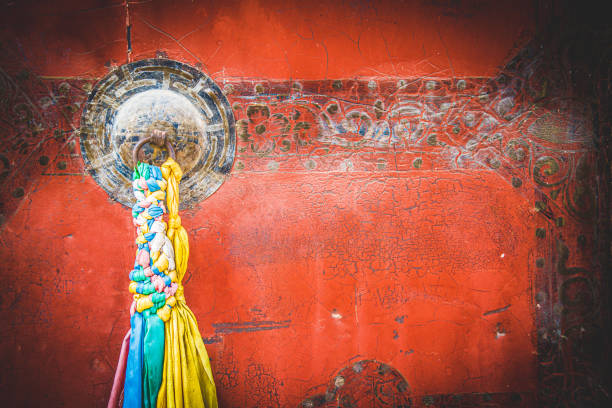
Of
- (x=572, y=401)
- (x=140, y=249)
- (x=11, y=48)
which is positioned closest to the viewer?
(x=140, y=249)

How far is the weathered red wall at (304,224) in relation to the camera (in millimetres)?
1719

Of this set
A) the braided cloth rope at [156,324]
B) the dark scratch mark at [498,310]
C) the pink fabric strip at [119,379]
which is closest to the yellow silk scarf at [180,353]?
the braided cloth rope at [156,324]

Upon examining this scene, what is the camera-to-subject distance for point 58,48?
1.72 m

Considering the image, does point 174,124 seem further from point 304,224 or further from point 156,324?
point 156,324

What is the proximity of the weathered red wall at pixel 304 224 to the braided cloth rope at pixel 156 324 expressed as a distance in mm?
329

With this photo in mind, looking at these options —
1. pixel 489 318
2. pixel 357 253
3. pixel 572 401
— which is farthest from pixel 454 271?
pixel 572 401

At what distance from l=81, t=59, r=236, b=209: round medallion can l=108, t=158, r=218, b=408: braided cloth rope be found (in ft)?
1.00

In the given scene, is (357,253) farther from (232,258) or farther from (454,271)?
(232,258)

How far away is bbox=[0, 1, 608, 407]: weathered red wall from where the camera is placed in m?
1.72

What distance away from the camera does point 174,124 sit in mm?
1634

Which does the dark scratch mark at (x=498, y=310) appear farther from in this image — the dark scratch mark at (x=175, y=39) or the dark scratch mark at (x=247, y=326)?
the dark scratch mark at (x=175, y=39)

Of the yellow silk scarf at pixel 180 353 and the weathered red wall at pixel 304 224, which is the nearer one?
the yellow silk scarf at pixel 180 353

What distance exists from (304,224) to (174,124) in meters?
0.93

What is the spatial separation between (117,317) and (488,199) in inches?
93.1
